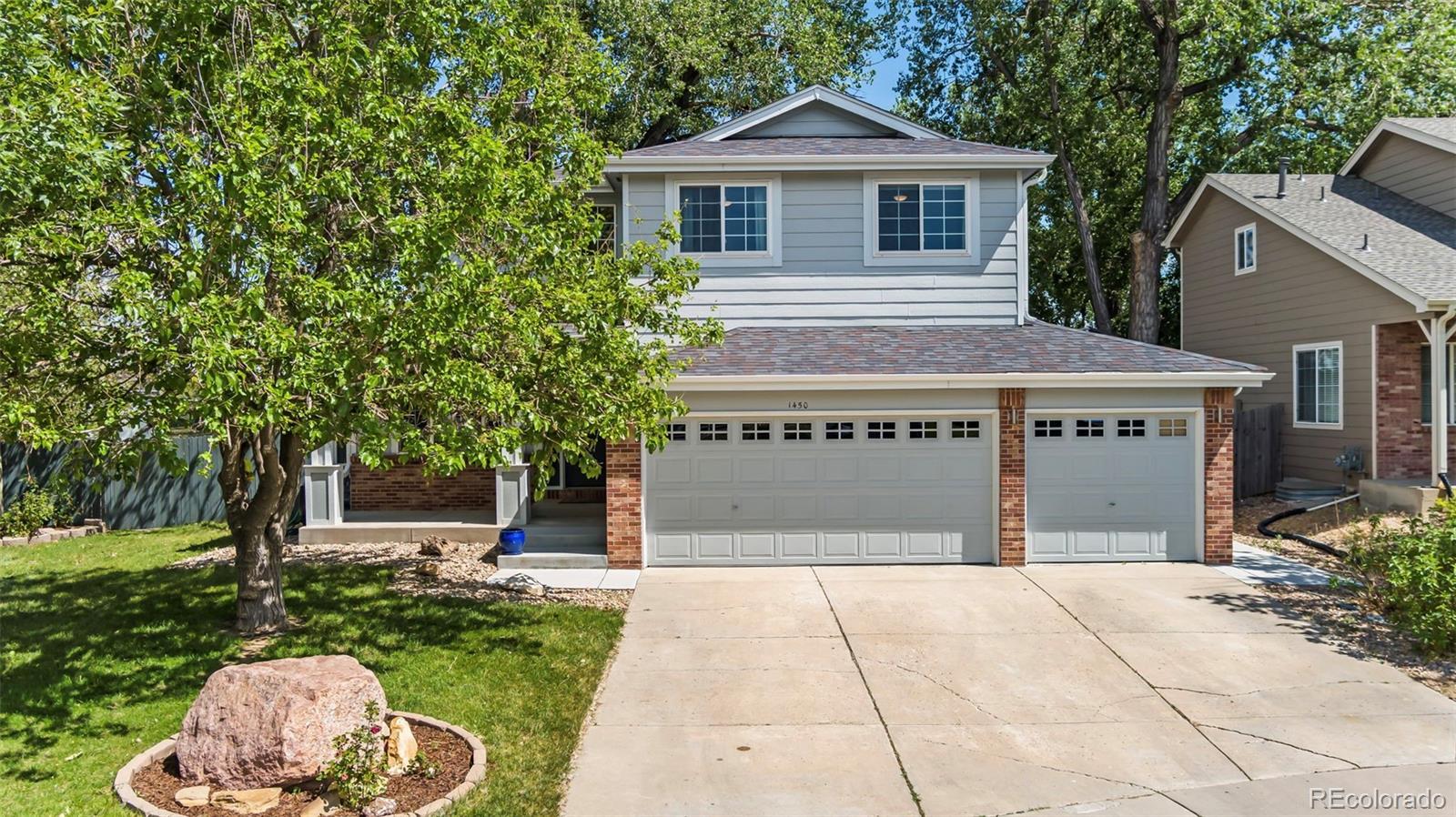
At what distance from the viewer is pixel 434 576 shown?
1210cm

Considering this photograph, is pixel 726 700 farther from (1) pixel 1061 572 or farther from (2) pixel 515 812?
(1) pixel 1061 572

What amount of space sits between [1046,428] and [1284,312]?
8489 mm

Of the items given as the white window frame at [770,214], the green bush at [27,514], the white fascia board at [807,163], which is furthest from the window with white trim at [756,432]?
the green bush at [27,514]

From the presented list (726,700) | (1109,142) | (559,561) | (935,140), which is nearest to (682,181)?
(935,140)

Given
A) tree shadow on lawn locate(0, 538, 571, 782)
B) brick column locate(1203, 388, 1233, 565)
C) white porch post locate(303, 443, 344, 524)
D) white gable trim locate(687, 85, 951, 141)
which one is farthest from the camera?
white gable trim locate(687, 85, 951, 141)

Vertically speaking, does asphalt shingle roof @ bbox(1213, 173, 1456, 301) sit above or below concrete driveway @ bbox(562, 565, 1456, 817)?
above

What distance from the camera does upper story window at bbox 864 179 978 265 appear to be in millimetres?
14258

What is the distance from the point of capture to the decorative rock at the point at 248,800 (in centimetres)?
555

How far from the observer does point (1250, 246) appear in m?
18.6

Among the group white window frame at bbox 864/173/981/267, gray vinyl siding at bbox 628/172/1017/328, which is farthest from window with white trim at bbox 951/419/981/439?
white window frame at bbox 864/173/981/267

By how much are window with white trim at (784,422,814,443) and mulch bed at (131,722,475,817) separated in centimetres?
696

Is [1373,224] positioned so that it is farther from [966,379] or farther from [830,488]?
[830,488]

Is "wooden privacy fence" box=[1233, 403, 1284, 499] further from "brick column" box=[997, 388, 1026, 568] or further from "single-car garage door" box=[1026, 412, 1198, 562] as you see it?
"brick column" box=[997, 388, 1026, 568]

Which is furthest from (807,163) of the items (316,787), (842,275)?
(316,787)
